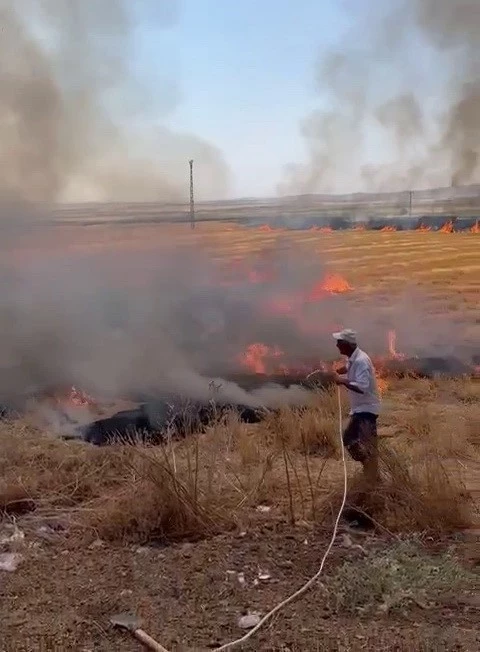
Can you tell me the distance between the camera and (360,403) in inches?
268

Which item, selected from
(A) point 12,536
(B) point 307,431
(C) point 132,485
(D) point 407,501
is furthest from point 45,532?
(B) point 307,431

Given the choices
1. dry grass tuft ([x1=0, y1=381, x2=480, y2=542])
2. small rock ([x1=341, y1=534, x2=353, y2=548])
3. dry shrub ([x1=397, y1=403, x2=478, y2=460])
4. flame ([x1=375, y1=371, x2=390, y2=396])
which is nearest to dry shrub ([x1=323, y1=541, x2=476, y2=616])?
small rock ([x1=341, y1=534, x2=353, y2=548])

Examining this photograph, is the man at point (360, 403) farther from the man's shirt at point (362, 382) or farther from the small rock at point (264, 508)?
the small rock at point (264, 508)

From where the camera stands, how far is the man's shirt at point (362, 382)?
22.1ft

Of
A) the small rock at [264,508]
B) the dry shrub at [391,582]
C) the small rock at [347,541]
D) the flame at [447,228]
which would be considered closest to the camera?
the dry shrub at [391,582]

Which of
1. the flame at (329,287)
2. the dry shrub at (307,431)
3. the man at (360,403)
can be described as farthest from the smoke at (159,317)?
the man at (360,403)

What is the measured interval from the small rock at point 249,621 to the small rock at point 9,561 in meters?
1.92

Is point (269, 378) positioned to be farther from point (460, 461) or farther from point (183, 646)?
point (183, 646)

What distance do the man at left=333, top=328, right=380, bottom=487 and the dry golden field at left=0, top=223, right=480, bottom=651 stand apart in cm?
17

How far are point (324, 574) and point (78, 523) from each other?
2228 millimetres

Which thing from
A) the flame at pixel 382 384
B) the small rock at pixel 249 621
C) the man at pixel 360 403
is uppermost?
the man at pixel 360 403

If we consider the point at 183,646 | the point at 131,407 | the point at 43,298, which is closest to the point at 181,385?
the point at 131,407

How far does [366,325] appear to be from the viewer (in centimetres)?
1891

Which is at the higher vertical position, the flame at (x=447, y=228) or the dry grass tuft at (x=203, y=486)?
the flame at (x=447, y=228)
